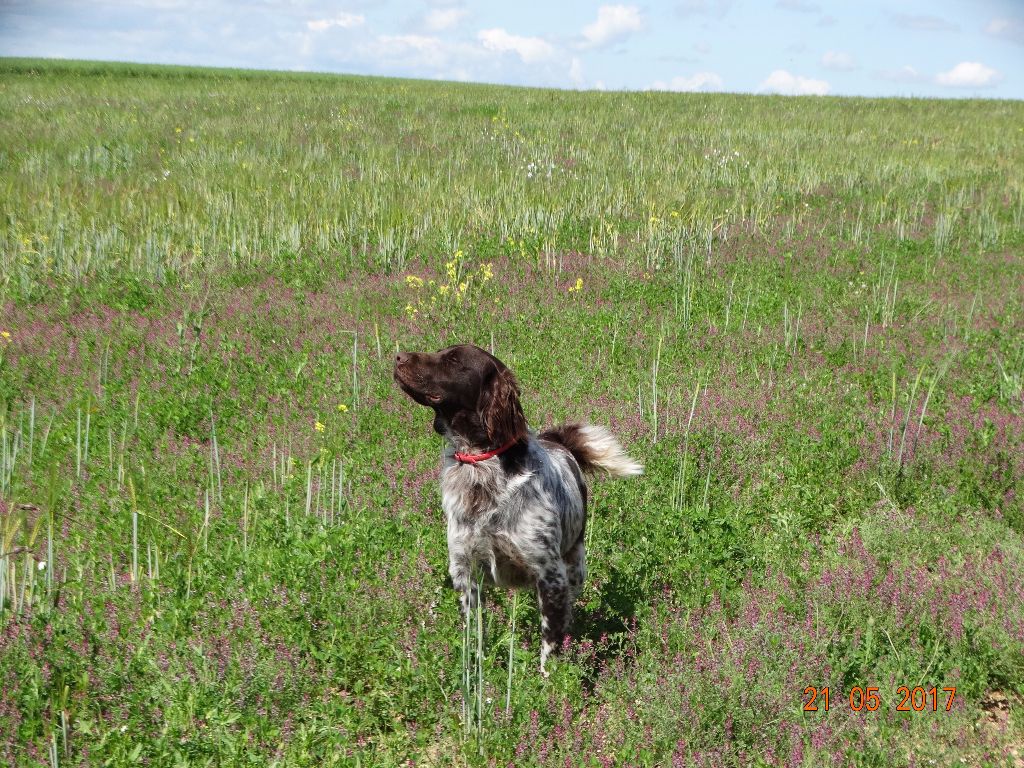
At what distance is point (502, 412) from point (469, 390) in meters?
0.23

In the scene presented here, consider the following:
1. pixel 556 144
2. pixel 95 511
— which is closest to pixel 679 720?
pixel 95 511

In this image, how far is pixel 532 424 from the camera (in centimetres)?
613

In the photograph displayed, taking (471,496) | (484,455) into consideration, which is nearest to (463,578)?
(471,496)

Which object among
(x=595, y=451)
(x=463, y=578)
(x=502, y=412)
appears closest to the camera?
(x=502, y=412)

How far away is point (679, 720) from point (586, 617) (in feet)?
3.41

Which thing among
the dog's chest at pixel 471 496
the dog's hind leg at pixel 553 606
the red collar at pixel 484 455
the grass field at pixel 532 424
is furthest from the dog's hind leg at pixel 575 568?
the red collar at pixel 484 455

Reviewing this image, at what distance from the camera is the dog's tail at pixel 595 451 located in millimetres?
4637

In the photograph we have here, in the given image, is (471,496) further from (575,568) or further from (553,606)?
(575,568)

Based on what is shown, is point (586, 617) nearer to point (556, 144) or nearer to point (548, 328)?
point (548, 328)

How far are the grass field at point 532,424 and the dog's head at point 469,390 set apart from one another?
2.58ft

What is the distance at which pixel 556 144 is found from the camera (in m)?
18.5

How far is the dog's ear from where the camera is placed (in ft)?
12.6

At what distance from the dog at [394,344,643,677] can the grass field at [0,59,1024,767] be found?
0.88 feet
